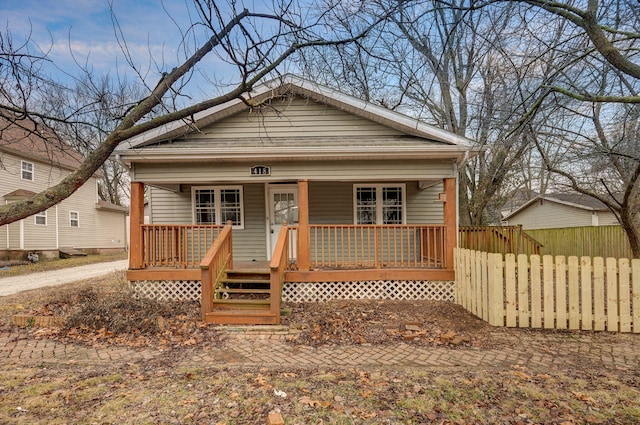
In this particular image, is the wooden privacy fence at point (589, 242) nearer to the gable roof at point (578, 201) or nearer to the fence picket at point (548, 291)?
the gable roof at point (578, 201)

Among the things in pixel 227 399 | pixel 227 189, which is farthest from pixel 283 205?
pixel 227 399

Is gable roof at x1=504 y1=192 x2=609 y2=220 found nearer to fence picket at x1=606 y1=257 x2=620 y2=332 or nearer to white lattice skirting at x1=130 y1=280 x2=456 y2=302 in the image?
white lattice skirting at x1=130 y1=280 x2=456 y2=302

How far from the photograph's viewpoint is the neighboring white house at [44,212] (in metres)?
16.5

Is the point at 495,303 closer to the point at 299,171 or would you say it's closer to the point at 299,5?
the point at 299,171

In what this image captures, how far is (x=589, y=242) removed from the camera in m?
14.2

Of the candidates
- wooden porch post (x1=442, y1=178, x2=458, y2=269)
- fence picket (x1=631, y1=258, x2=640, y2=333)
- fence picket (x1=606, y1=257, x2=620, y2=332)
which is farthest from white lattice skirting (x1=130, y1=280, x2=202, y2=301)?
fence picket (x1=631, y1=258, x2=640, y2=333)

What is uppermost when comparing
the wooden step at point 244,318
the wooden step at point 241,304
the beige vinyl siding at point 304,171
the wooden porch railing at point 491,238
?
the beige vinyl siding at point 304,171

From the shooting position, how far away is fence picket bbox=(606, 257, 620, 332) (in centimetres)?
534

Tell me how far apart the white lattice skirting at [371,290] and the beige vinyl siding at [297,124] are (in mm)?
3707

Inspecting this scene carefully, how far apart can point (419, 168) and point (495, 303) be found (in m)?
3.28

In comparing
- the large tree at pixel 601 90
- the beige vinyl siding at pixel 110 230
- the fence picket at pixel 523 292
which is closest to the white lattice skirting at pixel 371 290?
the fence picket at pixel 523 292

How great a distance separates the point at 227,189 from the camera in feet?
31.4

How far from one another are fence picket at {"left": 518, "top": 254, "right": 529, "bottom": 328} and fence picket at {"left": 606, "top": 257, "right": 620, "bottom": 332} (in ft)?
3.81

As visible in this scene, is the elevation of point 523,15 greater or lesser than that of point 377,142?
greater
